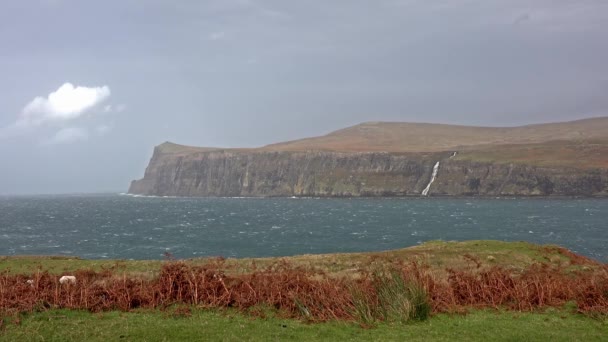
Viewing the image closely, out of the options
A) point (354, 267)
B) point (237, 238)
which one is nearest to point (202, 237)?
point (237, 238)

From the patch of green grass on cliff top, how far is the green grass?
10.3 metres

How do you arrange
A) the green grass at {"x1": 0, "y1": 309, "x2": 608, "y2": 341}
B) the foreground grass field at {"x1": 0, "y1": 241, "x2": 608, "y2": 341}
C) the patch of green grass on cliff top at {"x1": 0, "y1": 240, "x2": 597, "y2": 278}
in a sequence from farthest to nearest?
the patch of green grass on cliff top at {"x1": 0, "y1": 240, "x2": 597, "y2": 278} → the foreground grass field at {"x1": 0, "y1": 241, "x2": 608, "y2": 341} → the green grass at {"x1": 0, "y1": 309, "x2": 608, "y2": 341}

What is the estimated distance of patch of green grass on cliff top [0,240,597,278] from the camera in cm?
3206

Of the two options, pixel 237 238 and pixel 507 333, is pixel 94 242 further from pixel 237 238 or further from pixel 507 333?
pixel 507 333

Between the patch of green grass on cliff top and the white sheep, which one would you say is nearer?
the white sheep

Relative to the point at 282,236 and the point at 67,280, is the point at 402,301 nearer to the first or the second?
the point at 67,280

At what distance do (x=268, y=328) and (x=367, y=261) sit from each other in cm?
1819

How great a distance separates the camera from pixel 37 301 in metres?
19.3

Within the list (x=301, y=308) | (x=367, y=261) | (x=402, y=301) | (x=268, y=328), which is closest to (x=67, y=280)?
(x=268, y=328)

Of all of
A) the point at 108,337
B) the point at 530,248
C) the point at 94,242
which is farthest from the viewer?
the point at 94,242

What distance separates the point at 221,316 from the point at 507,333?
9.94 metres

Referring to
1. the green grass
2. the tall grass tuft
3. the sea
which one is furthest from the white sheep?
the sea

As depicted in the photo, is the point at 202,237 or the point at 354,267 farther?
the point at 202,237

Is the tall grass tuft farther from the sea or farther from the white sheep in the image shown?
the sea
